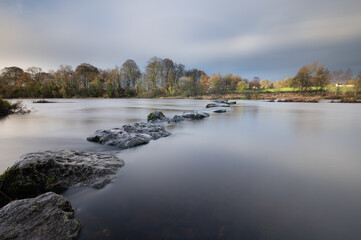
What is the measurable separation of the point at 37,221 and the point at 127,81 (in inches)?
2997

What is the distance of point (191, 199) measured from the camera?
7.27 feet

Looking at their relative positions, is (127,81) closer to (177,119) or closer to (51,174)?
(177,119)

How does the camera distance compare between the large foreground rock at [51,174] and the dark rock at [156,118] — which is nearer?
the large foreground rock at [51,174]

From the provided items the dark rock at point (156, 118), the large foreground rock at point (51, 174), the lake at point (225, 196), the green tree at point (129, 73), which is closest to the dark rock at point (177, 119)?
the dark rock at point (156, 118)

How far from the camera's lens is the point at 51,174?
251 cm

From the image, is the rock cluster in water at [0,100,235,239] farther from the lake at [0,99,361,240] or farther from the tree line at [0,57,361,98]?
the tree line at [0,57,361,98]

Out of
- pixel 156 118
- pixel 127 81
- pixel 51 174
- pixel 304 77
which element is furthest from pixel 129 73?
pixel 51 174

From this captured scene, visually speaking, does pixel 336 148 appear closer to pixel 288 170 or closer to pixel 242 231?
pixel 288 170

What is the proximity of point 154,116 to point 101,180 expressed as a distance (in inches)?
277

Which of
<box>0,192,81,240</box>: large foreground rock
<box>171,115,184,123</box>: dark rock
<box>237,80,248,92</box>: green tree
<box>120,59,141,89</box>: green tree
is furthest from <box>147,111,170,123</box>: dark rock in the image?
<box>237,80,248,92</box>: green tree

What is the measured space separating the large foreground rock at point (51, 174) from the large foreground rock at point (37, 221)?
597 millimetres

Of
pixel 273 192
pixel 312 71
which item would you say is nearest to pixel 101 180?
pixel 273 192

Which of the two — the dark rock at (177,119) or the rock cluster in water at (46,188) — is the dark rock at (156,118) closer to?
the dark rock at (177,119)

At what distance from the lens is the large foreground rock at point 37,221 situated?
1454mm
